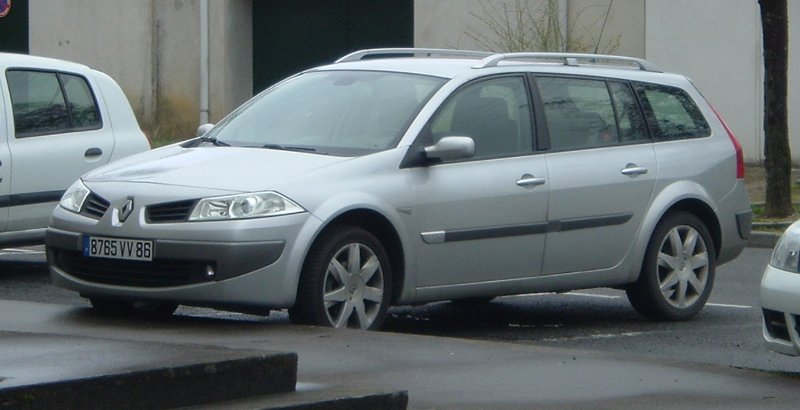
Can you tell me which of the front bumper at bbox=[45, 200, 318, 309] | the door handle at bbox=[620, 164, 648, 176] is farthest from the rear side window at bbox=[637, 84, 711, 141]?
the front bumper at bbox=[45, 200, 318, 309]

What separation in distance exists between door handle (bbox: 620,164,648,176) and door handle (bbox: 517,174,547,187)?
2.33 ft

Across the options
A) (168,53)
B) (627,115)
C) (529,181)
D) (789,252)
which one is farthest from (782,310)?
(168,53)

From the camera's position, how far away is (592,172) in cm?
995

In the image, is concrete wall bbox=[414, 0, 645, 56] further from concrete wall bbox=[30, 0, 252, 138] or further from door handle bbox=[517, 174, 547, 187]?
door handle bbox=[517, 174, 547, 187]

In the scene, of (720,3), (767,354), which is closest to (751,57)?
(720,3)

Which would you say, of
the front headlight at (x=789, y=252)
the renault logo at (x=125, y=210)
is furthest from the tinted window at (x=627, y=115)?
the renault logo at (x=125, y=210)

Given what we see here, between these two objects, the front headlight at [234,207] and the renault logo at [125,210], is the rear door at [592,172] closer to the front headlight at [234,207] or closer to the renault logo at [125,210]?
Answer: the front headlight at [234,207]

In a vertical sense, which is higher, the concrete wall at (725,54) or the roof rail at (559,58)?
the roof rail at (559,58)

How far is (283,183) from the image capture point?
27.9ft

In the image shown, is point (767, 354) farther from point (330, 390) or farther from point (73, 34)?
point (73, 34)

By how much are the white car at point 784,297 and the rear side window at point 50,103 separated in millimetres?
6174

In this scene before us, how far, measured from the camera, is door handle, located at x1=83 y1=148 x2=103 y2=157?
1241 centimetres

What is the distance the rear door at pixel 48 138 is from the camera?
11914 mm

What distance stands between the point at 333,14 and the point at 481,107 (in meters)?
19.6
